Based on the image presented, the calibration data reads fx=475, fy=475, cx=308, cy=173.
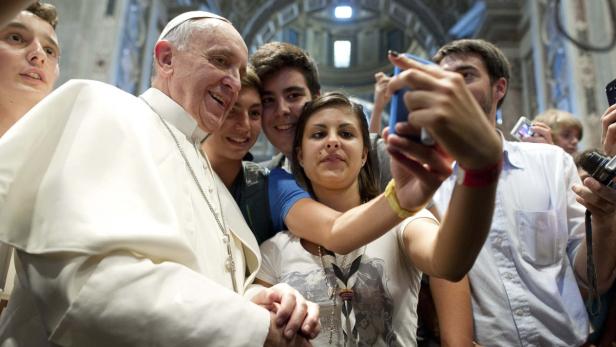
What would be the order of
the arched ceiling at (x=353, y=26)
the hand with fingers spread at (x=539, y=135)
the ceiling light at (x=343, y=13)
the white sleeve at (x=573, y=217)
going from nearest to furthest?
1. the white sleeve at (x=573, y=217)
2. the hand with fingers spread at (x=539, y=135)
3. the arched ceiling at (x=353, y=26)
4. the ceiling light at (x=343, y=13)

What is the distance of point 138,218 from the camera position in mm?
1286

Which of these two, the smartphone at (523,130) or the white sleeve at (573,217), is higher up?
the smartphone at (523,130)

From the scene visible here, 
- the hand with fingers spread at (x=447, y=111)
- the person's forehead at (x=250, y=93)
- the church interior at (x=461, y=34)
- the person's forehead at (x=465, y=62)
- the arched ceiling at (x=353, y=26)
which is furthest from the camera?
the arched ceiling at (x=353, y=26)

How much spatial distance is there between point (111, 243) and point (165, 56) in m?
1.10

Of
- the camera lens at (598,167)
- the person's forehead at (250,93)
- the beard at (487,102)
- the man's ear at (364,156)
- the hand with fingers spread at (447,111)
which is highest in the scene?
the hand with fingers spread at (447,111)

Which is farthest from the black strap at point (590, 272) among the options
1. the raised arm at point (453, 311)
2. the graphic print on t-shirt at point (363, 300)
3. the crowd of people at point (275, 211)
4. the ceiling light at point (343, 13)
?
the ceiling light at point (343, 13)

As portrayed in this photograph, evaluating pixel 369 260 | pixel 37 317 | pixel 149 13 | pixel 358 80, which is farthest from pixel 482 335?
pixel 358 80

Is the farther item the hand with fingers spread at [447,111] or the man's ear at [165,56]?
the man's ear at [165,56]

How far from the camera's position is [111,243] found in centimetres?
118

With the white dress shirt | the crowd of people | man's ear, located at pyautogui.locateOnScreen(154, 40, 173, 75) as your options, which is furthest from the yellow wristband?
man's ear, located at pyautogui.locateOnScreen(154, 40, 173, 75)

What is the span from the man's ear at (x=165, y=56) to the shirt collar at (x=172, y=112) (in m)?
0.11

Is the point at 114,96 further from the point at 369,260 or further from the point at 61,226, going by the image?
the point at 369,260

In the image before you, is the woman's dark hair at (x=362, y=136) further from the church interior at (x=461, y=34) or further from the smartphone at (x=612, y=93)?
the smartphone at (x=612, y=93)

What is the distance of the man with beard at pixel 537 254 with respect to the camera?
6.78 ft
